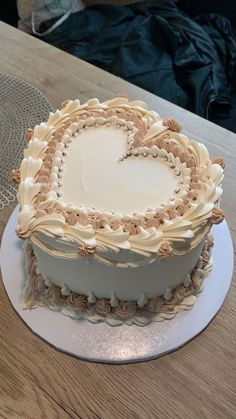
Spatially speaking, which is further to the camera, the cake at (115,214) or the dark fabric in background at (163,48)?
the dark fabric in background at (163,48)

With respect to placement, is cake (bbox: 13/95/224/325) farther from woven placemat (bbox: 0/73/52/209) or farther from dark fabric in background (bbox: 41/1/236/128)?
dark fabric in background (bbox: 41/1/236/128)

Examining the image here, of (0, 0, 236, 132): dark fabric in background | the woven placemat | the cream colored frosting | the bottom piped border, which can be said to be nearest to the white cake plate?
the bottom piped border

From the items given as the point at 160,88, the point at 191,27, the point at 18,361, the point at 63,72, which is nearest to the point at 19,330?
the point at 18,361

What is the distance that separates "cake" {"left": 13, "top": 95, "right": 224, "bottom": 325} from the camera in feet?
2.78

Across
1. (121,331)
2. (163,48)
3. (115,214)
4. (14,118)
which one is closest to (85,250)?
(115,214)

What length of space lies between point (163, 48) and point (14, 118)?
0.74m

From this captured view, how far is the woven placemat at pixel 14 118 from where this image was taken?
4.00ft

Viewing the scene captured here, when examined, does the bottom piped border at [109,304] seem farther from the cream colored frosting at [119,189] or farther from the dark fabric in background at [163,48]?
the dark fabric in background at [163,48]

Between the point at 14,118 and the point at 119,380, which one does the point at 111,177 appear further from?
the point at 14,118

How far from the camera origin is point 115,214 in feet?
2.86

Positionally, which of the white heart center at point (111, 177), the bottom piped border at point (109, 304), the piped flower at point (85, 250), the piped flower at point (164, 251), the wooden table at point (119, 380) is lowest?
the wooden table at point (119, 380)

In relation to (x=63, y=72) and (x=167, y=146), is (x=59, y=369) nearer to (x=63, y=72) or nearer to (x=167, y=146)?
(x=167, y=146)

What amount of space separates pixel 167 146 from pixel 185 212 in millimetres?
159

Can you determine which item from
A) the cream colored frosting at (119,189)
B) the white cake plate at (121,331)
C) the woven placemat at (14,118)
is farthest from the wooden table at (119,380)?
the woven placemat at (14,118)
